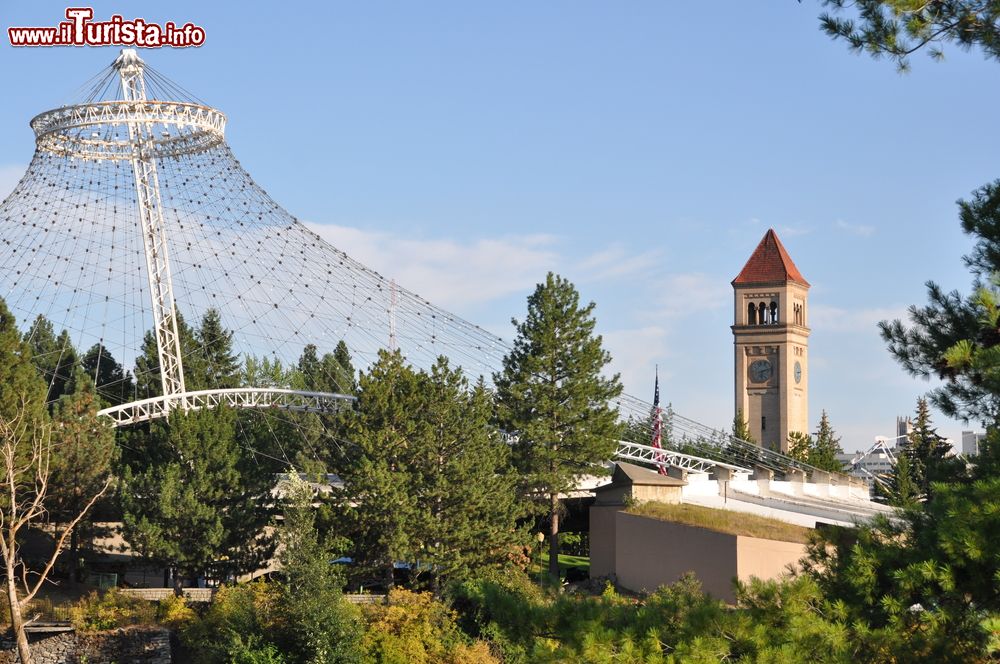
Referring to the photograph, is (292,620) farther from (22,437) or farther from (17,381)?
(17,381)

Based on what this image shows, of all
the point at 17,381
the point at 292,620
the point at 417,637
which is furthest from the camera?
the point at 17,381

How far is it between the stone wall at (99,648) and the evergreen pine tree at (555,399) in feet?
56.6

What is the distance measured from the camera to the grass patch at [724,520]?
Answer: 1599 inches

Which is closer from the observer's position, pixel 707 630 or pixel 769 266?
pixel 707 630

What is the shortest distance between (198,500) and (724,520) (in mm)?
18236

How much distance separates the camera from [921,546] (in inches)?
573

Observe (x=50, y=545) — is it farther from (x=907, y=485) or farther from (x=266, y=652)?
(x=907, y=485)

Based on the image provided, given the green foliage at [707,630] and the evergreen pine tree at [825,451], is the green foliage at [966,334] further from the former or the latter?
the evergreen pine tree at [825,451]

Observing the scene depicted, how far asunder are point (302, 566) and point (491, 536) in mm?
9183

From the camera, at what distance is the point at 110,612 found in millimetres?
36812

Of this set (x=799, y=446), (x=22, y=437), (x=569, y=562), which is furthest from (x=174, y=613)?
(x=799, y=446)

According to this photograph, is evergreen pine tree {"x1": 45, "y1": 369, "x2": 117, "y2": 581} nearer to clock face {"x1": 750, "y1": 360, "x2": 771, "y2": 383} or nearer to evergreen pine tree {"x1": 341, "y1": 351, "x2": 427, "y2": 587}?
evergreen pine tree {"x1": 341, "y1": 351, "x2": 427, "y2": 587}

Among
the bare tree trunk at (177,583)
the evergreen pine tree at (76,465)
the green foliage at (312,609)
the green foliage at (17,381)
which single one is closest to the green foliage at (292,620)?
the green foliage at (312,609)

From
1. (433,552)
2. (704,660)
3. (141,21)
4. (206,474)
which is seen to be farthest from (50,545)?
(704,660)
